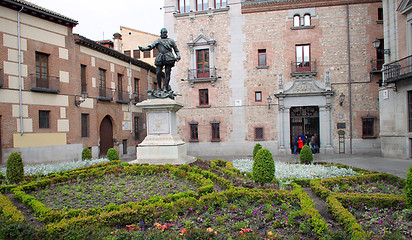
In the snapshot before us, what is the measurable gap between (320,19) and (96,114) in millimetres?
18801

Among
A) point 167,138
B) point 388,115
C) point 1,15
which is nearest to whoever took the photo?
point 167,138

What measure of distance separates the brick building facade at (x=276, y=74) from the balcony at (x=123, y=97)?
15.5 ft

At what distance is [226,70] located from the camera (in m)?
22.3

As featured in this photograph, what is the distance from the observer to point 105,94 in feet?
72.4

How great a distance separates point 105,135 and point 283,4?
58.3ft

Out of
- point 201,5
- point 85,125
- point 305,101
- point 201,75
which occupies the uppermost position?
point 201,5

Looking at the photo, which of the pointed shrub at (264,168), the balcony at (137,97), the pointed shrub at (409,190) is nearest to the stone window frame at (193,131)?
the balcony at (137,97)

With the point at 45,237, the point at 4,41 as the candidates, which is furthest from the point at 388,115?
the point at 4,41

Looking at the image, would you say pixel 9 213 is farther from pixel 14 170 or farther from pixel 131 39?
pixel 131 39

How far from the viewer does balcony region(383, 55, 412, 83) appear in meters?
15.3

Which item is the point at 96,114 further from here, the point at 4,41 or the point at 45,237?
the point at 45,237

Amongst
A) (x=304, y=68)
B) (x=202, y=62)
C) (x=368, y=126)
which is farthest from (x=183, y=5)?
(x=368, y=126)

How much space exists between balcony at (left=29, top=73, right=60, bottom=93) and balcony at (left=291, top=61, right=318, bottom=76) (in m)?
16.9

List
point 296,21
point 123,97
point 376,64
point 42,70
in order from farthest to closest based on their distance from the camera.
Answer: point 123,97, point 296,21, point 376,64, point 42,70
